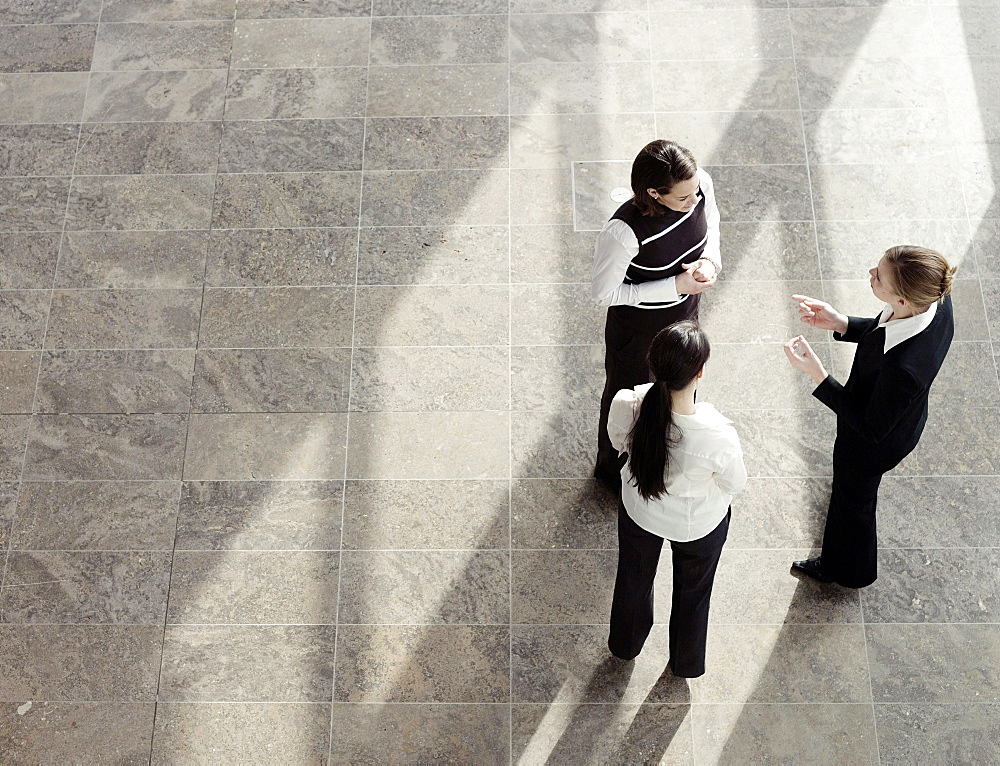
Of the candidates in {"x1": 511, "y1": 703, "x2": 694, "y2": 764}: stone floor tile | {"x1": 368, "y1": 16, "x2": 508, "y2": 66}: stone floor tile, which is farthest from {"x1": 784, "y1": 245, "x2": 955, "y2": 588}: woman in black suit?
{"x1": 368, "y1": 16, "x2": 508, "y2": 66}: stone floor tile

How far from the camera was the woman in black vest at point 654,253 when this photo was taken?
2.62 m

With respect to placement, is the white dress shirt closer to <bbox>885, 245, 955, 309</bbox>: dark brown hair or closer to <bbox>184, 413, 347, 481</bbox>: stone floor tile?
<bbox>885, 245, 955, 309</bbox>: dark brown hair

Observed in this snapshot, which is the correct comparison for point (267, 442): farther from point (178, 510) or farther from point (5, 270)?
point (5, 270)

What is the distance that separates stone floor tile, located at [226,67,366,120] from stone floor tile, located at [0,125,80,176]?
2.46ft

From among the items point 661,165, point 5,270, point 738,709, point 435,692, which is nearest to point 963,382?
point 738,709

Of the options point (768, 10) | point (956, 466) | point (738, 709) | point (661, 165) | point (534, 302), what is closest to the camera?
point (661, 165)

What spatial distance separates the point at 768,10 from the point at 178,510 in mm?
3536

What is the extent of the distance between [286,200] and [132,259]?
706mm

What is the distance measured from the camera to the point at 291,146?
427 cm

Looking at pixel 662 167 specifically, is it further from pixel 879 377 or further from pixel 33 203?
pixel 33 203

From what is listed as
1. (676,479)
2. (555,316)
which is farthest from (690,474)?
(555,316)

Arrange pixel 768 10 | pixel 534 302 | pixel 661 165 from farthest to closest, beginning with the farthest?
pixel 768 10 < pixel 534 302 < pixel 661 165

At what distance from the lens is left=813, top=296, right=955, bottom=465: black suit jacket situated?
2564 mm

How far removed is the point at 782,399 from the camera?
3.71 meters
